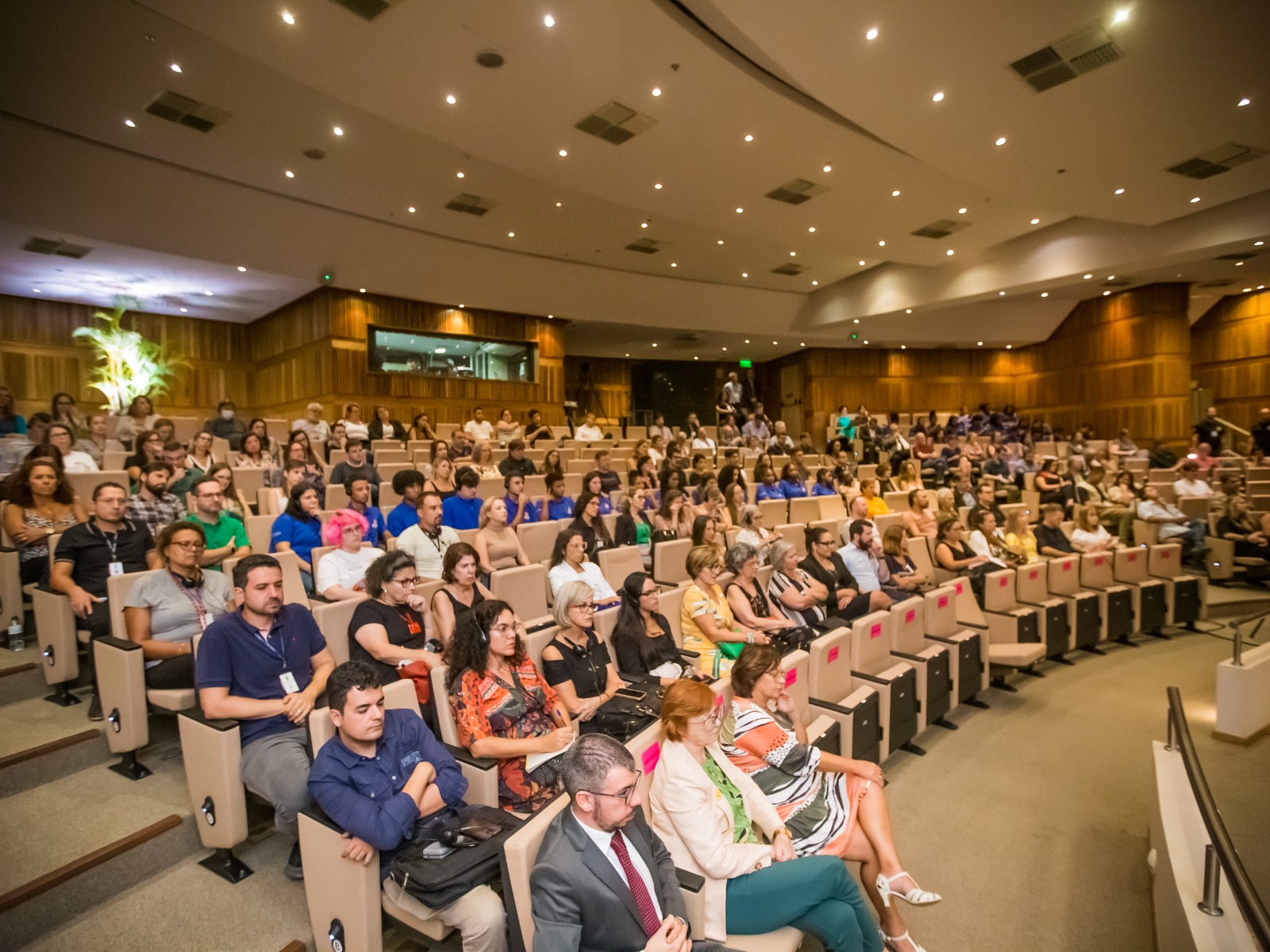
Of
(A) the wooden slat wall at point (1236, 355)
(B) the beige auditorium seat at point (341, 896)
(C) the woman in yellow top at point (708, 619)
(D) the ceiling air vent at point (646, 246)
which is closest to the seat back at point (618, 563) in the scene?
(C) the woman in yellow top at point (708, 619)

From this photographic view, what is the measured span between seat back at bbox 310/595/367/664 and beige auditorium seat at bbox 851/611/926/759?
2.23 metres

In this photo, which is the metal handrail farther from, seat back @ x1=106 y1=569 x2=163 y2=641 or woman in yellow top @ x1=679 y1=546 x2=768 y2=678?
seat back @ x1=106 y1=569 x2=163 y2=641

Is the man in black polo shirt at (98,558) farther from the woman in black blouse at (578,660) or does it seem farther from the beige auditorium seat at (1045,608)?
the beige auditorium seat at (1045,608)

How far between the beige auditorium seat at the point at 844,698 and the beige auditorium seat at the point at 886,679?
38 millimetres

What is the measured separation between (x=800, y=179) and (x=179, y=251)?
696cm

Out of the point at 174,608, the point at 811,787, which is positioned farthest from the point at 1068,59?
the point at 174,608

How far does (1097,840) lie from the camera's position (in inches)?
108

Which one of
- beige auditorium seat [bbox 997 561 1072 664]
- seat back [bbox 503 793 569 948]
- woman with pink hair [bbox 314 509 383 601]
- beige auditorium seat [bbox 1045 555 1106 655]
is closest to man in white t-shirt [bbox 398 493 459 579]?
woman with pink hair [bbox 314 509 383 601]

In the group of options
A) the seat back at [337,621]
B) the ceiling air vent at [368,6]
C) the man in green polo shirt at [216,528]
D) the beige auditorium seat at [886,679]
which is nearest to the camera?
the seat back at [337,621]

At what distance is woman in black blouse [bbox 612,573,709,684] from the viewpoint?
2.98m

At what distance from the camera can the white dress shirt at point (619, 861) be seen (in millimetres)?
1555

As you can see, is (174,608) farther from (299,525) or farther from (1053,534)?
(1053,534)

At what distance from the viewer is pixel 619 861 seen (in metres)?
1.57

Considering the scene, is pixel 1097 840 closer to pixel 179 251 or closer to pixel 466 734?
pixel 466 734
